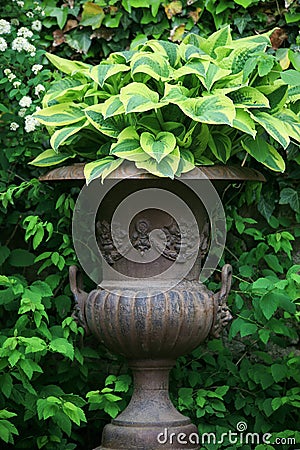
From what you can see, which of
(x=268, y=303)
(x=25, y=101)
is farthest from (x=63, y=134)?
(x=268, y=303)

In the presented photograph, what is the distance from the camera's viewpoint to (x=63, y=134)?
7.32 ft

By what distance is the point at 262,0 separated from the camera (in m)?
2.80

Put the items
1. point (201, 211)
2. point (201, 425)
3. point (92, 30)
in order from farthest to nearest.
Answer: point (92, 30) → point (201, 425) → point (201, 211)

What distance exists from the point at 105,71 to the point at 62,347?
2.73 feet

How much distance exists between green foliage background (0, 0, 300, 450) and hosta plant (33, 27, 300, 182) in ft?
0.87

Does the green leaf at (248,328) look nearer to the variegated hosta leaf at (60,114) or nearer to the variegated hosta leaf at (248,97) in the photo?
the variegated hosta leaf at (248,97)

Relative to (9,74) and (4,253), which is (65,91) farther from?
(4,253)

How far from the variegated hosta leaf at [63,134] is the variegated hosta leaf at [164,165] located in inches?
9.6

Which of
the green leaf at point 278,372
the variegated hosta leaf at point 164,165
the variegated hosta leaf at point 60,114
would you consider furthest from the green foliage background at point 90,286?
the variegated hosta leaf at point 164,165

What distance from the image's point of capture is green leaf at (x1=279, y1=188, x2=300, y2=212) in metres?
2.74

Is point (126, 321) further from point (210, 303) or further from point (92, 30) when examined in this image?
point (92, 30)

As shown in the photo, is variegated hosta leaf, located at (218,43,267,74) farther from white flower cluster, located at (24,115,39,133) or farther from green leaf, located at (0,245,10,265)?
green leaf, located at (0,245,10,265)

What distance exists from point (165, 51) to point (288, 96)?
17.5 inches

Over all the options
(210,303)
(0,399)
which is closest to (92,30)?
(210,303)
